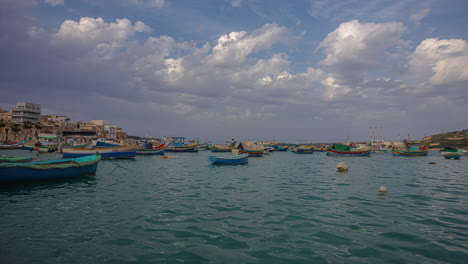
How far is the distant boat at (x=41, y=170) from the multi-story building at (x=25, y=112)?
113 meters

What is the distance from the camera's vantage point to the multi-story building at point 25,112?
105375mm

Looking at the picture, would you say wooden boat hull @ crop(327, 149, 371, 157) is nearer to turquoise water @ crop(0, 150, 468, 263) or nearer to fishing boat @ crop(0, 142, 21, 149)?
turquoise water @ crop(0, 150, 468, 263)

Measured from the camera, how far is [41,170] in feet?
54.9

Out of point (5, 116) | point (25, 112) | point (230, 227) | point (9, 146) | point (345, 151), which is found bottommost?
point (9, 146)

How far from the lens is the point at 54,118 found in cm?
12644

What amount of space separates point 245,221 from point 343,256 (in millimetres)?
3687

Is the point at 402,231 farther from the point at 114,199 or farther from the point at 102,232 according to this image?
the point at 114,199

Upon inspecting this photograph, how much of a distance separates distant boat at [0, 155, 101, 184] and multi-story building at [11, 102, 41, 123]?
11346cm

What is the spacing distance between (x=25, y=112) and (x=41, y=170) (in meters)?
120

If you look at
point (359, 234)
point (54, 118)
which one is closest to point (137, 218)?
point (359, 234)

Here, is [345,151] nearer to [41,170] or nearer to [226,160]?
[226,160]

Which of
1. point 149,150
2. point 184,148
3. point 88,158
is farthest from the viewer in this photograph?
point 184,148

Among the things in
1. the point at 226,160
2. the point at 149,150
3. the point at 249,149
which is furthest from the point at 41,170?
the point at 249,149

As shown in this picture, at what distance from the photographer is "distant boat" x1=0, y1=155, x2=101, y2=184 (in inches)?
603
